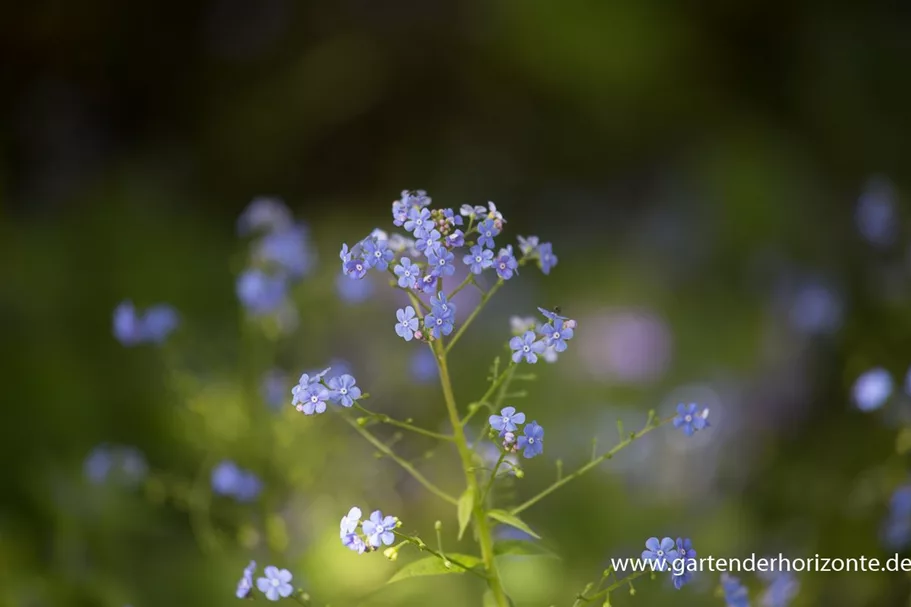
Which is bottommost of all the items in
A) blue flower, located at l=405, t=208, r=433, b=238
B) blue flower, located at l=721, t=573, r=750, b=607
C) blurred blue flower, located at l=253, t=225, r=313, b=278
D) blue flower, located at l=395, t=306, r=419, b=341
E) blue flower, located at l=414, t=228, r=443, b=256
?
blue flower, located at l=721, t=573, r=750, b=607

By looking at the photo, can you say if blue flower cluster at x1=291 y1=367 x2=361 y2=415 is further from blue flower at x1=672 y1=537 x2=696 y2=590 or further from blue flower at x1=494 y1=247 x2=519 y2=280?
blue flower at x1=672 y1=537 x2=696 y2=590

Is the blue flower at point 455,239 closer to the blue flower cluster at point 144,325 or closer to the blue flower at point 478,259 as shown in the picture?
the blue flower at point 478,259

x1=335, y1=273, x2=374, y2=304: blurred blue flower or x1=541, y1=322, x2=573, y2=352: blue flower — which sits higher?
x1=335, y1=273, x2=374, y2=304: blurred blue flower

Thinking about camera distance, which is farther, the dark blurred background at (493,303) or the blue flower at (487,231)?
the dark blurred background at (493,303)

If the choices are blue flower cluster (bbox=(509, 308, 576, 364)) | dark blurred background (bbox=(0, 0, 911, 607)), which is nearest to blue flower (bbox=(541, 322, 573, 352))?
→ blue flower cluster (bbox=(509, 308, 576, 364))

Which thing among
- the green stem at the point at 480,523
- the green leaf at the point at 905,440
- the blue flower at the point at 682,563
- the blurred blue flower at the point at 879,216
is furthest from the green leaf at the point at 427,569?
the blurred blue flower at the point at 879,216

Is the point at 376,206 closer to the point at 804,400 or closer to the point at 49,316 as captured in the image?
the point at 49,316

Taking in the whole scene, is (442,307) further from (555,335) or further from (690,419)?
(690,419)
